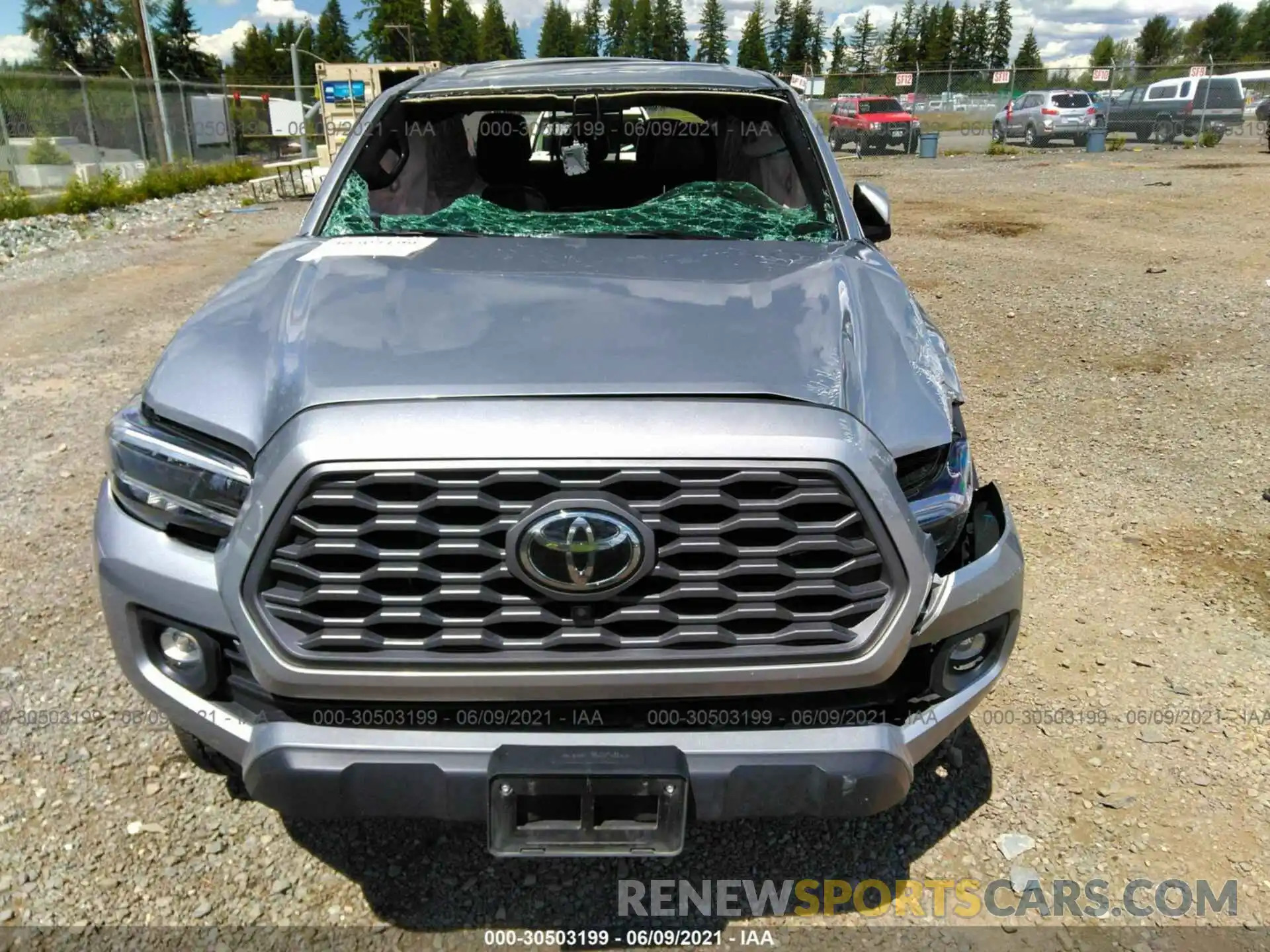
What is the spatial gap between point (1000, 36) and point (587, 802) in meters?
103

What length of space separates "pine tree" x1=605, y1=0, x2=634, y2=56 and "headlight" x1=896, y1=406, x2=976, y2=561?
336ft

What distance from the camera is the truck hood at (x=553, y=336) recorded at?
1934 mm

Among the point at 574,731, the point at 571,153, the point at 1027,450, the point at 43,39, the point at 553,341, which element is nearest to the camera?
the point at 574,731

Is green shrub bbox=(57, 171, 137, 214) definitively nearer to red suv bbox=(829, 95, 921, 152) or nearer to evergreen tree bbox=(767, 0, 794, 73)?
red suv bbox=(829, 95, 921, 152)

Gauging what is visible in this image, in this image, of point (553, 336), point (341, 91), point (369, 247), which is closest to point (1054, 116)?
point (341, 91)

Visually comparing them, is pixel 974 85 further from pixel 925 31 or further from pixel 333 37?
pixel 333 37

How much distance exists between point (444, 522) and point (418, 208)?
204cm

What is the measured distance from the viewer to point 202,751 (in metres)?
2.18

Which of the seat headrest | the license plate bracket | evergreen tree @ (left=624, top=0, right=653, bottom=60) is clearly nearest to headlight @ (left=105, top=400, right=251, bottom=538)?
the license plate bracket

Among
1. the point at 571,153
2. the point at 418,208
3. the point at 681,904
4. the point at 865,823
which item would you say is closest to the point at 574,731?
the point at 681,904

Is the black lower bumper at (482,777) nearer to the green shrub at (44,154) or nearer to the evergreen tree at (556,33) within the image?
the green shrub at (44,154)

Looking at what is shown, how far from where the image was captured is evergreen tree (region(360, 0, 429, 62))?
231ft

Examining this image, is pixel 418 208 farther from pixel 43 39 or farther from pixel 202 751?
pixel 43 39

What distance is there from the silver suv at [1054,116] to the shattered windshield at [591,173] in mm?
26463
